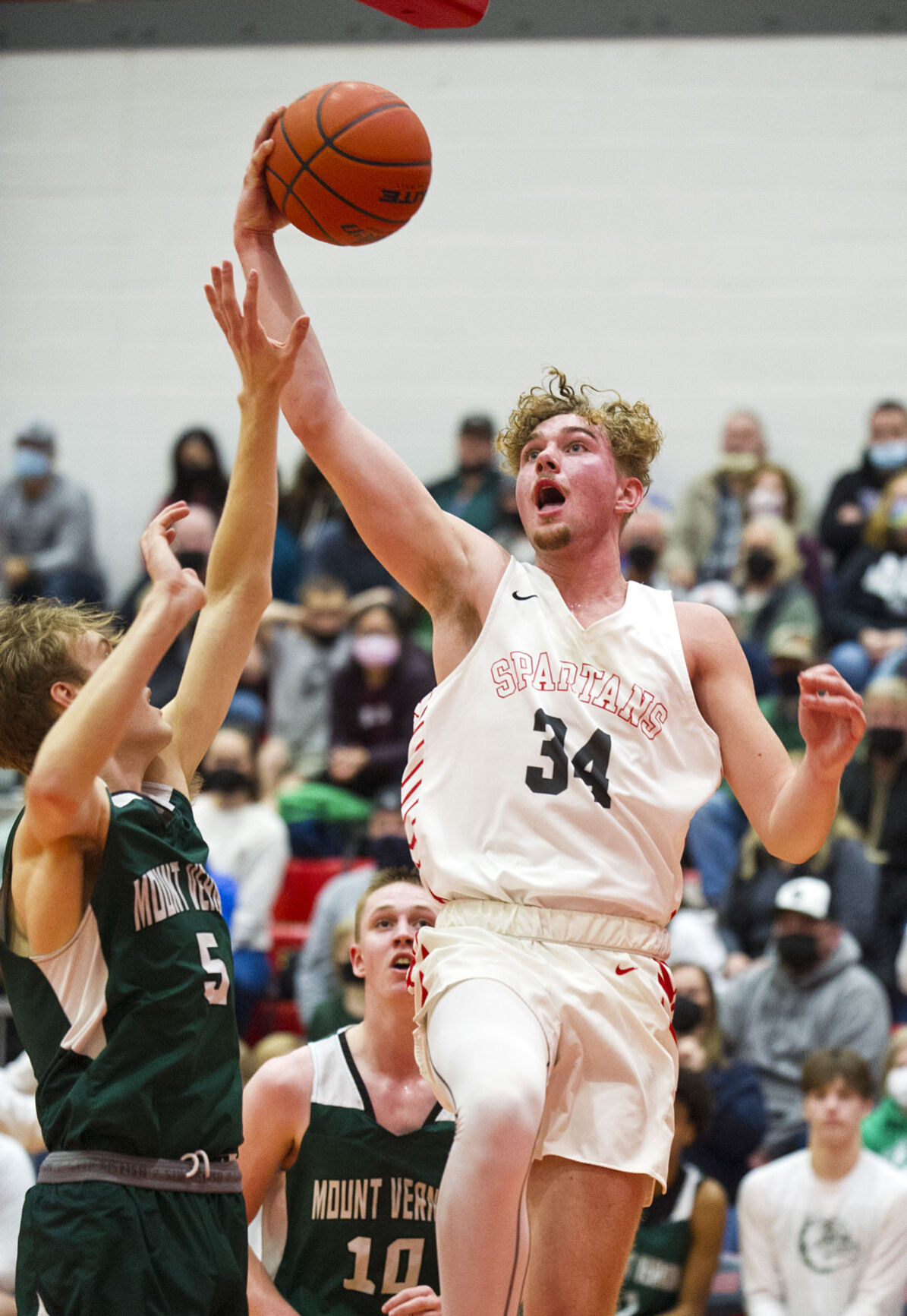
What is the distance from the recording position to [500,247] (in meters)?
14.1

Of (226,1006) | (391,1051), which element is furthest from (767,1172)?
(226,1006)

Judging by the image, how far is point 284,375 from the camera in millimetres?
3578

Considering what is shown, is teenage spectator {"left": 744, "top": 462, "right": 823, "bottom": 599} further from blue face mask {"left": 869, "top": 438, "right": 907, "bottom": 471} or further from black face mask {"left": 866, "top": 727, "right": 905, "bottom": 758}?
black face mask {"left": 866, "top": 727, "right": 905, "bottom": 758}

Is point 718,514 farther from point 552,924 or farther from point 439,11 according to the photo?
point 552,924

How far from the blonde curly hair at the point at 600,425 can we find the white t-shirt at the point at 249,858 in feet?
17.0

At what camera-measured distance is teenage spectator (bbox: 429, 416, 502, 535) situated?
12.1 meters

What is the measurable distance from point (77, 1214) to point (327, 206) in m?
2.22

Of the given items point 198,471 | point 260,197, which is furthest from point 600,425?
point 198,471

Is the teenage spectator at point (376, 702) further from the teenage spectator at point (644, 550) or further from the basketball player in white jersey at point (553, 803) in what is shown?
the basketball player in white jersey at point (553, 803)

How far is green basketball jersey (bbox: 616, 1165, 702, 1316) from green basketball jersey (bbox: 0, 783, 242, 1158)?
11.0ft

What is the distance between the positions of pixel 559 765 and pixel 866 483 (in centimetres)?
916

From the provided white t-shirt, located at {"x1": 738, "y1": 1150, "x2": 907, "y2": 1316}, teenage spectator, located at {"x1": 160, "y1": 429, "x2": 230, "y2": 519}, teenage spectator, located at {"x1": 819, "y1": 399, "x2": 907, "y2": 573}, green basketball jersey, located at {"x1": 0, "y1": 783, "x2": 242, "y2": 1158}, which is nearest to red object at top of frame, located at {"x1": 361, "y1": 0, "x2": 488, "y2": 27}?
green basketball jersey, located at {"x1": 0, "y1": 783, "x2": 242, "y2": 1158}

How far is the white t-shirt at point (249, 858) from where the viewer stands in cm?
877

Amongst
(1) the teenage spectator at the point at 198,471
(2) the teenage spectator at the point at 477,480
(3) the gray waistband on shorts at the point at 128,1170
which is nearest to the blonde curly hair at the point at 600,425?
(3) the gray waistband on shorts at the point at 128,1170
